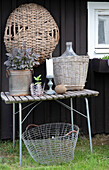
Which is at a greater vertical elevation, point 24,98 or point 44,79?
point 44,79

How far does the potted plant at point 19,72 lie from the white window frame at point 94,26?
3.94ft

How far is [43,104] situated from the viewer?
4.19 metres

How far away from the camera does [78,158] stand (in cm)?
337

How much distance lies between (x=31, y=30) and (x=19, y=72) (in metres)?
0.71

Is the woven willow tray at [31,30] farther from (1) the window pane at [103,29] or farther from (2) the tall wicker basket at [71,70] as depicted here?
(1) the window pane at [103,29]

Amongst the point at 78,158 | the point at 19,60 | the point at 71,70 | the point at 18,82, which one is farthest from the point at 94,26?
the point at 78,158

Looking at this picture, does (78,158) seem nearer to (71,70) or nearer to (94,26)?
(71,70)

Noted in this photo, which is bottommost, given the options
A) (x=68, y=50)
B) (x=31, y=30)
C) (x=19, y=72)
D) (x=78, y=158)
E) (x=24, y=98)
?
(x=78, y=158)

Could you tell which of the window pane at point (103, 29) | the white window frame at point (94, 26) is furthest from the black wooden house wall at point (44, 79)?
the window pane at point (103, 29)

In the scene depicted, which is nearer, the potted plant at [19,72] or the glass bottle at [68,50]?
the potted plant at [19,72]

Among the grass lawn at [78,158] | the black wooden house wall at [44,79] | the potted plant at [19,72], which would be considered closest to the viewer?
the grass lawn at [78,158]

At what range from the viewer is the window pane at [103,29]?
432cm

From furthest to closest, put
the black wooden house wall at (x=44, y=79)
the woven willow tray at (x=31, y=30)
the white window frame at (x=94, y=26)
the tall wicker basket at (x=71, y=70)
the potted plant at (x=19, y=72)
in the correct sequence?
the white window frame at (x=94, y=26), the black wooden house wall at (x=44, y=79), the woven willow tray at (x=31, y=30), the tall wicker basket at (x=71, y=70), the potted plant at (x=19, y=72)

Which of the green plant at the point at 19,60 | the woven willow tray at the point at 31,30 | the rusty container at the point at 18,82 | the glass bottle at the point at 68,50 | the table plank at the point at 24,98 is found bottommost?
the table plank at the point at 24,98
